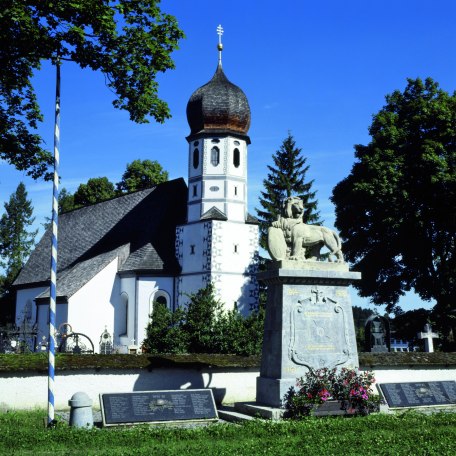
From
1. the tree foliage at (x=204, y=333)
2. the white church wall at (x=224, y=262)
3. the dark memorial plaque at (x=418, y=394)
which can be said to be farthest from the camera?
the white church wall at (x=224, y=262)

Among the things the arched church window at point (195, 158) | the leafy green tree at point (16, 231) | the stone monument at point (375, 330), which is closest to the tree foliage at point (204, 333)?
the stone monument at point (375, 330)

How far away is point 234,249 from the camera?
36.1m

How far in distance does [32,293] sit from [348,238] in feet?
77.2

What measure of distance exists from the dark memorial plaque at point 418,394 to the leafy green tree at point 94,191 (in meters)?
46.0

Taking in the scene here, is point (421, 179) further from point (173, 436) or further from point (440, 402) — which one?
point (173, 436)

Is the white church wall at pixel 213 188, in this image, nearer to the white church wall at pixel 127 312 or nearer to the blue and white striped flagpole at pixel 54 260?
the white church wall at pixel 127 312

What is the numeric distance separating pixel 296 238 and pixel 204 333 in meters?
11.8

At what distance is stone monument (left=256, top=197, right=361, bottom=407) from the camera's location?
12164 mm

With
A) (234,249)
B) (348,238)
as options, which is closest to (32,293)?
(234,249)

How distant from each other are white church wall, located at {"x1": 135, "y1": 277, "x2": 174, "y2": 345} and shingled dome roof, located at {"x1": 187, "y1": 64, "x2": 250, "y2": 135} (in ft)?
30.3

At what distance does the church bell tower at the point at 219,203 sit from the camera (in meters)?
35.7

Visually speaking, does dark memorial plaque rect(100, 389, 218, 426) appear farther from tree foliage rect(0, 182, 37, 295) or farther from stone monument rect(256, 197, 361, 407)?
tree foliage rect(0, 182, 37, 295)

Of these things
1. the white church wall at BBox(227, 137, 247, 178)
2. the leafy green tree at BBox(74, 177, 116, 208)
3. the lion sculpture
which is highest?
the leafy green tree at BBox(74, 177, 116, 208)

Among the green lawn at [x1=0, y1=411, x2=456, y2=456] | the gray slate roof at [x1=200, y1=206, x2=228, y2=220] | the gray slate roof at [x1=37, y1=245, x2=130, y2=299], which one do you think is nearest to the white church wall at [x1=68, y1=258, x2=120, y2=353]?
the gray slate roof at [x1=37, y1=245, x2=130, y2=299]
